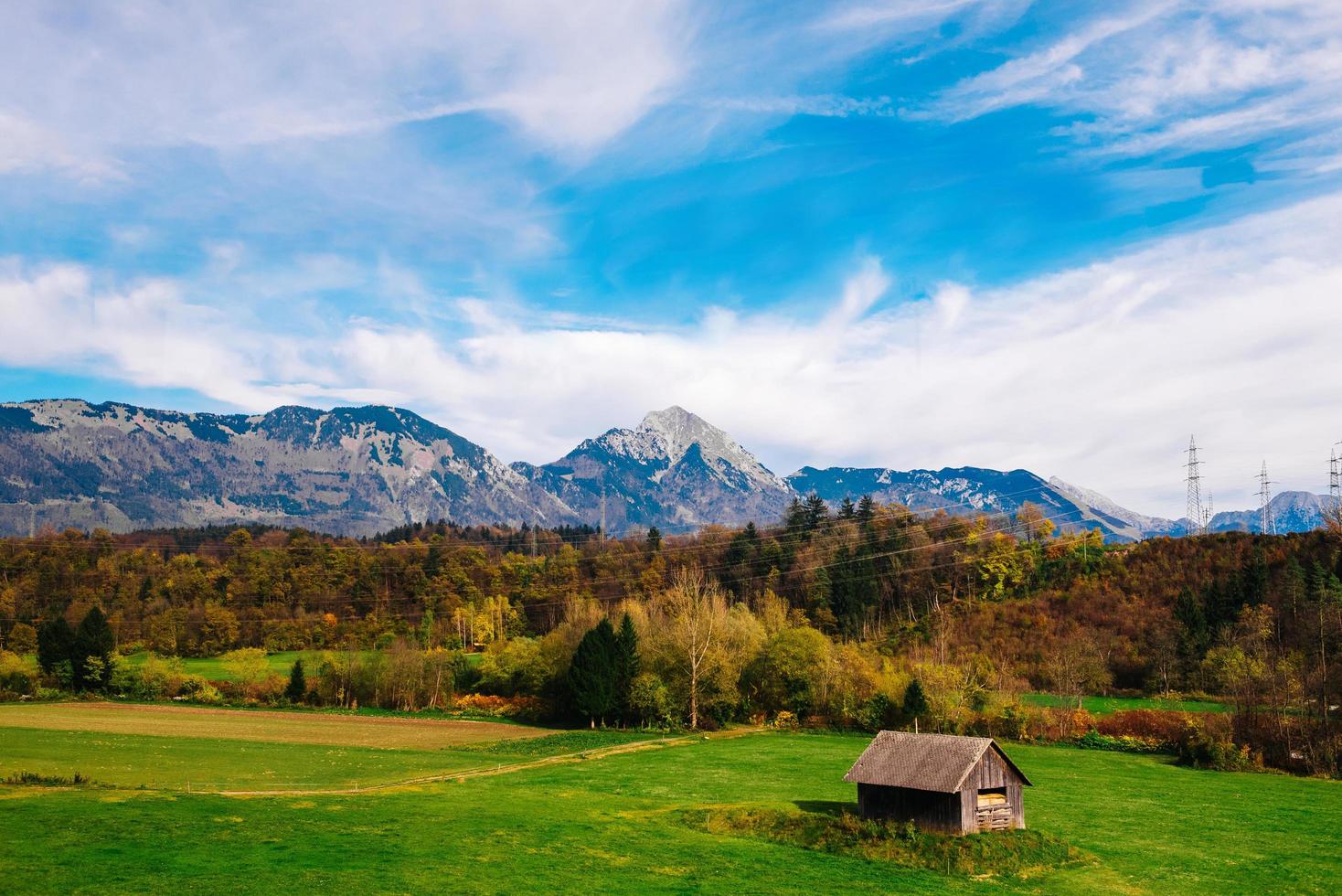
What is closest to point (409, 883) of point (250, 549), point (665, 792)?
point (665, 792)

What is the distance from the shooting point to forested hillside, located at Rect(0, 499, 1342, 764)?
8238 centimetres

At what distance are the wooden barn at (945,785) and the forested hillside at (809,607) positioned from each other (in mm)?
32881

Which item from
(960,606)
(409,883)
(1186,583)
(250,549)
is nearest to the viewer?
(409,883)

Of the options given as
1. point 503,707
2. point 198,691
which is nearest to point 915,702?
point 503,707

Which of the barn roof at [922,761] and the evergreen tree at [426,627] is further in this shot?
the evergreen tree at [426,627]

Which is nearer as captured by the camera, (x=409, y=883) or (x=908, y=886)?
(x=409, y=883)

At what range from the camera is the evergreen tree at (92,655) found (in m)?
97.9

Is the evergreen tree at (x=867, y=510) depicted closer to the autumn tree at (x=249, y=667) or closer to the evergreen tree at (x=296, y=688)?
the evergreen tree at (x=296, y=688)

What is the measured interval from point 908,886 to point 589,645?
5319 cm

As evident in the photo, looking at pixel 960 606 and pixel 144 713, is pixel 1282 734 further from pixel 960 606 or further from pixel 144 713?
pixel 144 713

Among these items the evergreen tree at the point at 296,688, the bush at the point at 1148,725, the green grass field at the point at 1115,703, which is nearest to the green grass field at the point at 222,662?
the evergreen tree at the point at 296,688

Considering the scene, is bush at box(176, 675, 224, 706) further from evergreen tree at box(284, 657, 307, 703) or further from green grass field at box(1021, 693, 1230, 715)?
green grass field at box(1021, 693, 1230, 715)

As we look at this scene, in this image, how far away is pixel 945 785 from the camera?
1414 inches

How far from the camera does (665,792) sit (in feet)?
160
